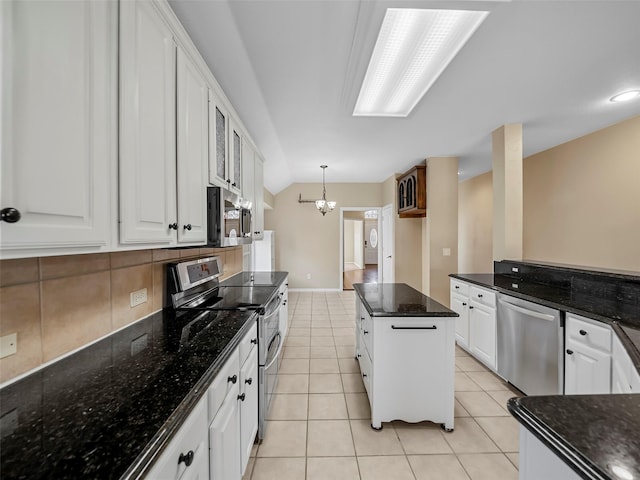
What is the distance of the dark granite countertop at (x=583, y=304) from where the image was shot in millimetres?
1352

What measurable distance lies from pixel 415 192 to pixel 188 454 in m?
4.46

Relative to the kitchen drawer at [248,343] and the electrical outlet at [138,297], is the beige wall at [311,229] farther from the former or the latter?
the electrical outlet at [138,297]

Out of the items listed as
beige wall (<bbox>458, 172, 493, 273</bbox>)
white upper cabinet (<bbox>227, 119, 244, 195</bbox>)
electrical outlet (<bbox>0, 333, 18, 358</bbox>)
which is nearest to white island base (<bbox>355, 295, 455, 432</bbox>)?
white upper cabinet (<bbox>227, 119, 244, 195</bbox>)

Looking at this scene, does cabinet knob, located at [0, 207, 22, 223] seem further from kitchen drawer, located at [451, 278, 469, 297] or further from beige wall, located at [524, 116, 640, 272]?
beige wall, located at [524, 116, 640, 272]

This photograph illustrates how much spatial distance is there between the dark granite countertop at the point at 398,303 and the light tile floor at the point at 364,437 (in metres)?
0.84

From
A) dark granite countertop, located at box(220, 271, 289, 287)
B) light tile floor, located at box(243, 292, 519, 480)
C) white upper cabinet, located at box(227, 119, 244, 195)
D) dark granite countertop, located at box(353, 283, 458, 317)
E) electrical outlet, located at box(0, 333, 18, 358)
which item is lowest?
light tile floor, located at box(243, 292, 519, 480)

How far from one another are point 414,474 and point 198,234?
6.16 ft

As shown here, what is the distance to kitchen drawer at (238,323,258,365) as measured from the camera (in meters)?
1.38

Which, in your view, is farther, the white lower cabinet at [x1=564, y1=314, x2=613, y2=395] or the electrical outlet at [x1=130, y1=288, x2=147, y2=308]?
the white lower cabinet at [x1=564, y1=314, x2=613, y2=395]

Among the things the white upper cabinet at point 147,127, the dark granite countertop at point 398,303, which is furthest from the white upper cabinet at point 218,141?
the dark granite countertop at point 398,303

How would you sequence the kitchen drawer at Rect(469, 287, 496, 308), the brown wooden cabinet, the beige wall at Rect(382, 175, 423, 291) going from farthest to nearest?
1. the beige wall at Rect(382, 175, 423, 291)
2. the brown wooden cabinet
3. the kitchen drawer at Rect(469, 287, 496, 308)

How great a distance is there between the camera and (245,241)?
2.27m

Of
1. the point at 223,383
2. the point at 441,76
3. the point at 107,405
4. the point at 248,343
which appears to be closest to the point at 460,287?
the point at 441,76

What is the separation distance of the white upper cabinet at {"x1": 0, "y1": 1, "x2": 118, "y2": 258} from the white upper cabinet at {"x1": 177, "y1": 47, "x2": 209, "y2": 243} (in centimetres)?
46
